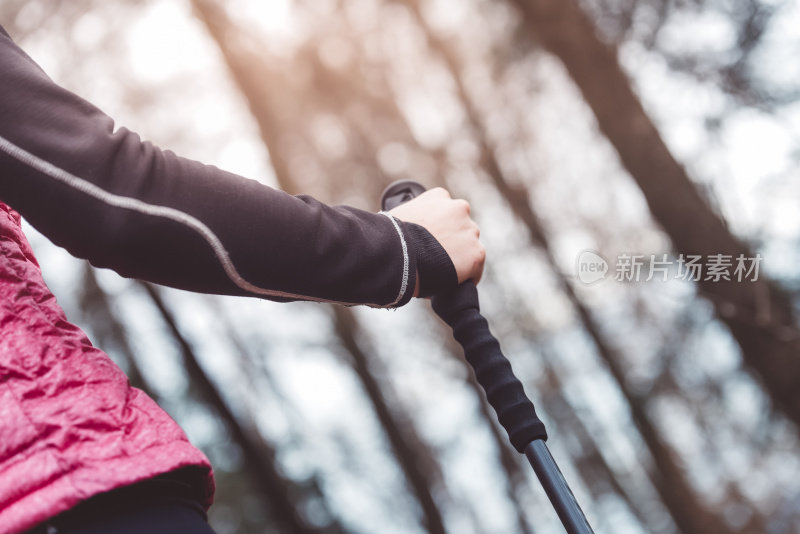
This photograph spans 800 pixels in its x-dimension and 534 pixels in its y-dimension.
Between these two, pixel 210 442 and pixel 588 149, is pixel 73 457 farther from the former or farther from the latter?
pixel 210 442

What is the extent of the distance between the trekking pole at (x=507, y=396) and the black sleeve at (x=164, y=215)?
22 cm

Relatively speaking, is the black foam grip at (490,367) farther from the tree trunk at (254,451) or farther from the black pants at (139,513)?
the tree trunk at (254,451)

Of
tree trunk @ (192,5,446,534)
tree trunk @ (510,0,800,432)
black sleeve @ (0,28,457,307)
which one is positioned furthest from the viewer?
tree trunk @ (192,5,446,534)

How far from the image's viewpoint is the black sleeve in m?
1.06

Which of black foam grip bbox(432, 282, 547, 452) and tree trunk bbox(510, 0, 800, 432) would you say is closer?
black foam grip bbox(432, 282, 547, 452)

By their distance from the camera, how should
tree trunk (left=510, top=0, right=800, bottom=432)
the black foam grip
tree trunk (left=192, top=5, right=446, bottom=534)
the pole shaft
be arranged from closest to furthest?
the pole shaft
the black foam grip
tree trunk (left=510, top=0, right=800, bottom=432)
tree trunk (left=192, top=5, right=446, bottom=534)

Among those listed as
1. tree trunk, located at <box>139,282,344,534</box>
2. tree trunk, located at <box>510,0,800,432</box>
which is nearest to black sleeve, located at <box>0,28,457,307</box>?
tree trunk, located at <box>510,0,800,432</box>

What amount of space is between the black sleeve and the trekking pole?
0.22m

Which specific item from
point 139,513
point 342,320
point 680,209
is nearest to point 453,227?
point 139,513

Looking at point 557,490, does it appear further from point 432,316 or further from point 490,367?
point 432,316

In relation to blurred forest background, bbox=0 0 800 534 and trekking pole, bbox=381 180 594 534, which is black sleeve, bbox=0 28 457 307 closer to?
trekking pole, bbox=381 180 594 534

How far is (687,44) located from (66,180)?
4.83m

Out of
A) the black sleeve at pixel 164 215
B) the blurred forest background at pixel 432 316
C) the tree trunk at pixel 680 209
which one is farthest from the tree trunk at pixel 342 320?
the black sleeve at pixel 164 215

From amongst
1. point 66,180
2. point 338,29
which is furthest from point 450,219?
point 338,29
